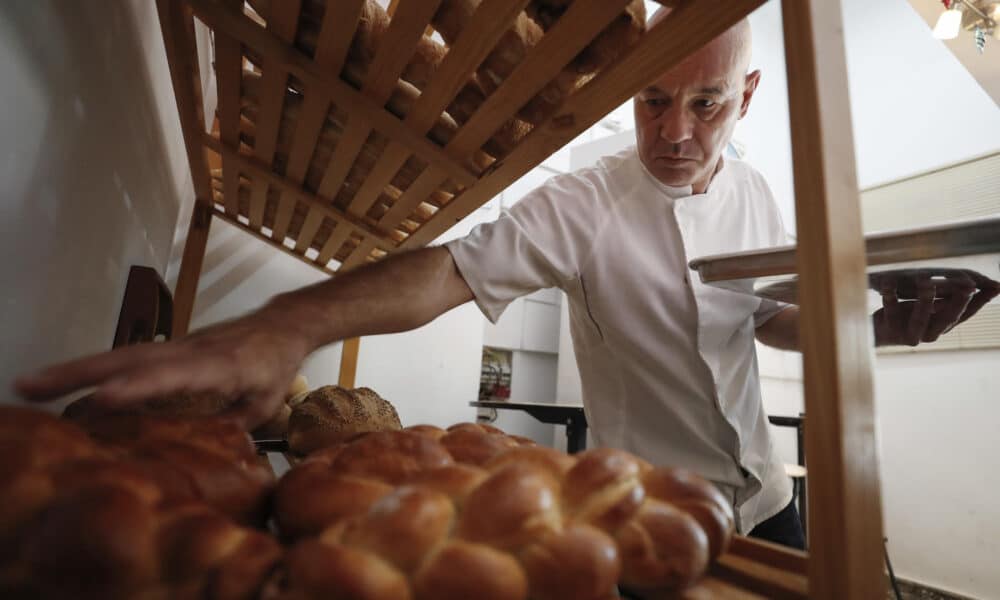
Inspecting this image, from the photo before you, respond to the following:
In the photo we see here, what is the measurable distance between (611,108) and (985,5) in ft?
7.51

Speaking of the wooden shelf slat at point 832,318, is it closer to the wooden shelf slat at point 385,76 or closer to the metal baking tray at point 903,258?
the metal baking tray at point 903,258

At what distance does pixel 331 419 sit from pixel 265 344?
43cm

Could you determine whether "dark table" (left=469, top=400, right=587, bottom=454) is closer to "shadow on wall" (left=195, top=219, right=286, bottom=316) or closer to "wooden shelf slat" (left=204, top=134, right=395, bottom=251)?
"wooden shelf slat" (left=204, top=134, right=395, bottom=251)

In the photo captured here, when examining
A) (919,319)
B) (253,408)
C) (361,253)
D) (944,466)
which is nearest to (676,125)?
(919,319)

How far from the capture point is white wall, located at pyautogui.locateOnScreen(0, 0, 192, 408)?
502 millimetres

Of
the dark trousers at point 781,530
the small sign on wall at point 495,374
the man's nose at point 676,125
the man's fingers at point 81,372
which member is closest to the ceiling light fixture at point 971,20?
the man's nose at point 676,125

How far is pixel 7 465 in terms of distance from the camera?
0.23m

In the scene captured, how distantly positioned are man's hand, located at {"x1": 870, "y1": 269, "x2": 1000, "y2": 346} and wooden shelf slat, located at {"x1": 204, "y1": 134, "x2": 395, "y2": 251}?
1143 mm

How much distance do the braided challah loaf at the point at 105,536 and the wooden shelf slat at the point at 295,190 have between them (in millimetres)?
1057

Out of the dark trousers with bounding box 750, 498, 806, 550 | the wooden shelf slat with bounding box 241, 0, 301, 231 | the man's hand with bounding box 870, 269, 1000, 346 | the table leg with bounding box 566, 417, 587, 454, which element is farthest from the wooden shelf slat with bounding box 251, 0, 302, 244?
the table leg with bounding box 566, 417, 587, 454

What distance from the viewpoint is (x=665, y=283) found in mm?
1094

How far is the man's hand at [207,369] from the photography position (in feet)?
1.13

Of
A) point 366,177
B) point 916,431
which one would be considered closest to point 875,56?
point 916,431

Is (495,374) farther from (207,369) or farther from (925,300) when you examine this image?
(207,369)
